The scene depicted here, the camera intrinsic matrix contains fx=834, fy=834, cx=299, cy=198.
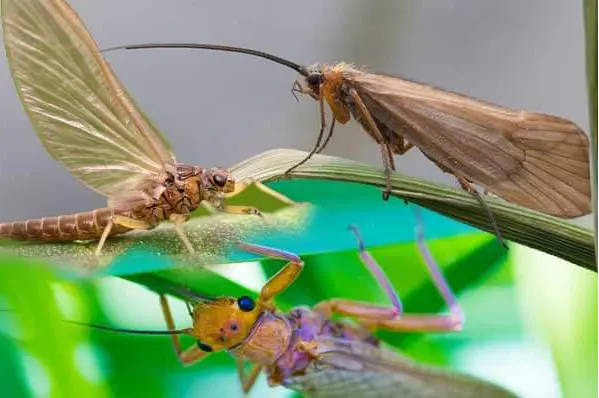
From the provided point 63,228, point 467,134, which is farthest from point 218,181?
point 467,134

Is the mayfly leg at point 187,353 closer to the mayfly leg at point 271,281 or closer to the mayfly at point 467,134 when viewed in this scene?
the mayfly leg at point 271,281

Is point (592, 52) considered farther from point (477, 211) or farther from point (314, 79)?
point (314, 79)

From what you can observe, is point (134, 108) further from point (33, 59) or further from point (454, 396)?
point (454, 396)

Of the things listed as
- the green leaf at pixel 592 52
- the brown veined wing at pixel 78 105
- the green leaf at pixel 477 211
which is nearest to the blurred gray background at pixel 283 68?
the brown veined wing at pixel 78 105

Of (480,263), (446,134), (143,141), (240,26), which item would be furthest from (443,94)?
(240,26)

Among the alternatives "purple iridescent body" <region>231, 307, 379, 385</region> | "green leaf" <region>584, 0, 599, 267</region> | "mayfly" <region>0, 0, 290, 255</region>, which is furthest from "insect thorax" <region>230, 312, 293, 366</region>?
"green leaf" <region>584, 0, 599, 267</region>
